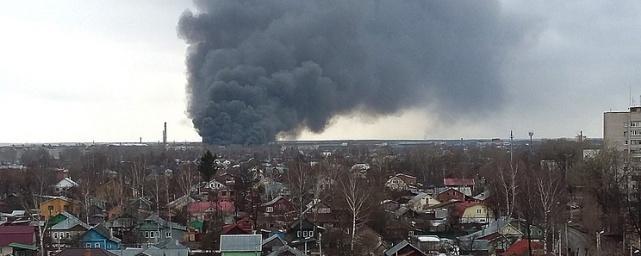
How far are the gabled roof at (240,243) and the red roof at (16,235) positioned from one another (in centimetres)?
422

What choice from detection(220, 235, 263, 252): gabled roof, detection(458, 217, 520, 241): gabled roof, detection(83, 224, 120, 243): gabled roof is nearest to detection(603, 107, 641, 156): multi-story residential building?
detection(458, 217, 520, 241): gabled roof

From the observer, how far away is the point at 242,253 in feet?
43.4

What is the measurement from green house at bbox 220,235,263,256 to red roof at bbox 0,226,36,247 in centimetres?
419

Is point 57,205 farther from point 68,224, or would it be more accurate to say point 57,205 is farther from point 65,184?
point 65,184

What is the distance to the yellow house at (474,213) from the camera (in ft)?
65.6

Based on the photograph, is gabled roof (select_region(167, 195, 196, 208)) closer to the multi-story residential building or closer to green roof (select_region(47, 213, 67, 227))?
green roof (select_region(47, 213, 67, 227))

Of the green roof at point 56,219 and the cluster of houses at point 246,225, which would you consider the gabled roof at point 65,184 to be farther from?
the green roof at point 56,219

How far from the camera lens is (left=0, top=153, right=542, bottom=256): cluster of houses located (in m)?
14.0

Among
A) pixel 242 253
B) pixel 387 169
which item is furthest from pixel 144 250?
pixel 387 169

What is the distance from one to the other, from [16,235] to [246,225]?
488 cm

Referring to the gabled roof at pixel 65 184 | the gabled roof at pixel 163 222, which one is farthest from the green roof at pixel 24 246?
the gabled roof at pixel 65 184

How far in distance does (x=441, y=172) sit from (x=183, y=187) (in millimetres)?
13558

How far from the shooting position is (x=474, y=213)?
20312 mm

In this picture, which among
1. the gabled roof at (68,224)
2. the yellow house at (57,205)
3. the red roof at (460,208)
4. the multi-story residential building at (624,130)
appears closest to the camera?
the gabled roof at (68,224)
